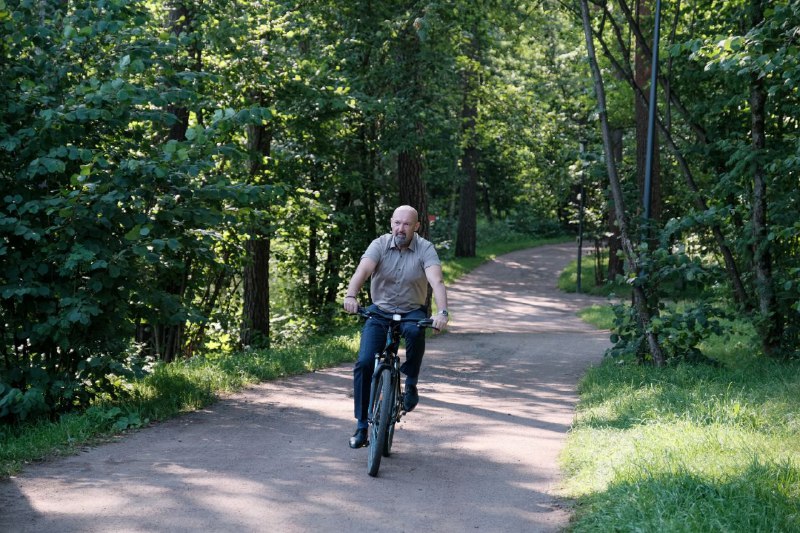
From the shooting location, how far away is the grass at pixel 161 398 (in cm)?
703

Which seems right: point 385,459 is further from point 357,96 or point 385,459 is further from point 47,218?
point 357,96

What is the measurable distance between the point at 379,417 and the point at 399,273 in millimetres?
1123

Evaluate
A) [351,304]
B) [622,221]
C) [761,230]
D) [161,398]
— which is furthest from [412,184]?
[351,304]

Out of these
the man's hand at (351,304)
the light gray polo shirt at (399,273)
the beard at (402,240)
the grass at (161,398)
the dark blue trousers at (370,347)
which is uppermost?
the beard at (402,240)

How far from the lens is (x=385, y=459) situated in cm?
707

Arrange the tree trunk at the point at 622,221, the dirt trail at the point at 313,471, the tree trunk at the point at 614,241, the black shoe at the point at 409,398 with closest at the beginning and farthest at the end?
the dirt trail at the point at 313,471 < the black shoe at the point at 409,398 < the tree trunk at the point at 622,221 < the tree trunk at the point at 614,241

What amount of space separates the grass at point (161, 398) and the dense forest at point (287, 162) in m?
0.34

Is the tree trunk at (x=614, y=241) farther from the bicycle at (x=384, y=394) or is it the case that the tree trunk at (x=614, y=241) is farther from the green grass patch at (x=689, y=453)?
→ the bicycle at (x=384, y=394)

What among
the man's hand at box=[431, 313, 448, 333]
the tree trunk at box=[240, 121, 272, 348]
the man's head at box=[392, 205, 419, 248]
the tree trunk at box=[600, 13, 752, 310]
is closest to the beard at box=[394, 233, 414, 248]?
the man's head at box=[392, 205, 419, 248]

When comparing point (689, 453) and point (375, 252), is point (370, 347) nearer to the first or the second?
point (375, 252)

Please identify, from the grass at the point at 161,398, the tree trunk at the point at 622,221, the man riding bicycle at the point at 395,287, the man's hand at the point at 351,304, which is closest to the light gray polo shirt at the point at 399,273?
the man riding bicycle at the point at 395,287

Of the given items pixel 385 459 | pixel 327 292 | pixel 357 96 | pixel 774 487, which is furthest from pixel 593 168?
pixel 327 292

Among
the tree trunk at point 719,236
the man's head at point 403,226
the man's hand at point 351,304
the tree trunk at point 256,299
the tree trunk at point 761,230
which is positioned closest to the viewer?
the man's hand at point 351,304

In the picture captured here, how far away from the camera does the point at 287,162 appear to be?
16125 mm
